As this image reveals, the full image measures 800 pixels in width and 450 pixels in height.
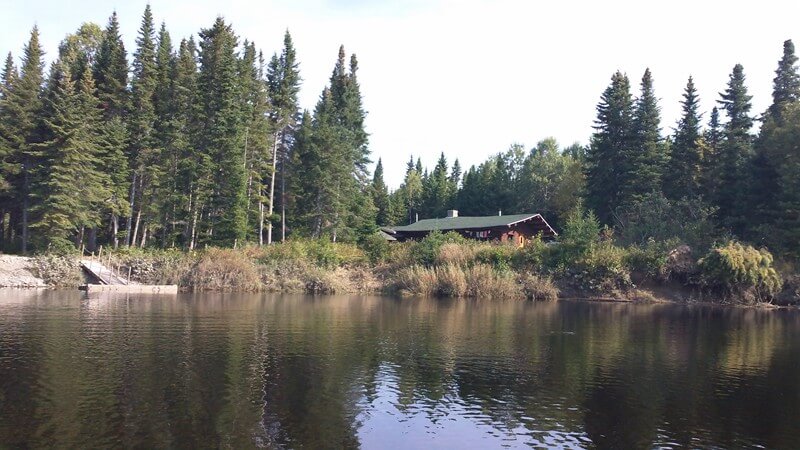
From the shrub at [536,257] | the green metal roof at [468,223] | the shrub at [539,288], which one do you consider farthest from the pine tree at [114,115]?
the shrub at [539,288]

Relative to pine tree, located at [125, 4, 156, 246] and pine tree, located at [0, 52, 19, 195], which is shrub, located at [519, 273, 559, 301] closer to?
A: pine tree, located at [125, 4, 156, 246]

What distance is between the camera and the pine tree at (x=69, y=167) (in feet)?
176

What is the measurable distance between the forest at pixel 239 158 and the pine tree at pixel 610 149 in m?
0.16

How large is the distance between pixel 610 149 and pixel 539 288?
24.6m

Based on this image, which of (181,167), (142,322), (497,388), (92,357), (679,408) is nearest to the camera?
(679,408)

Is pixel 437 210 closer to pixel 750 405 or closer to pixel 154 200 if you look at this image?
pixel 154 200

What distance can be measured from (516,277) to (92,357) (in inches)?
1547

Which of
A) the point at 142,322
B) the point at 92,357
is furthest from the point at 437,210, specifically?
the point at 92,357

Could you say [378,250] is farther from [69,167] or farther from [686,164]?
[686,164]

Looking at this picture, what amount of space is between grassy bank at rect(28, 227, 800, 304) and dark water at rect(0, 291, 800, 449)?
17.7m

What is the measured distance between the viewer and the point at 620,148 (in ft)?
228

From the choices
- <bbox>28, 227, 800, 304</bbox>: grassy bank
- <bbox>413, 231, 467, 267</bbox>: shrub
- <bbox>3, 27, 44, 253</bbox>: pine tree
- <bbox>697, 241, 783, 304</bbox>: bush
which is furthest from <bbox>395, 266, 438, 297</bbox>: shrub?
<bbox>3, 27, 44, 253</bbox>: pine tree

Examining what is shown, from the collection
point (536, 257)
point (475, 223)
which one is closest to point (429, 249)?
point (536, 257)

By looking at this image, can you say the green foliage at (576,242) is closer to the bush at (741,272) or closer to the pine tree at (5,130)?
the bush at (741,272)
